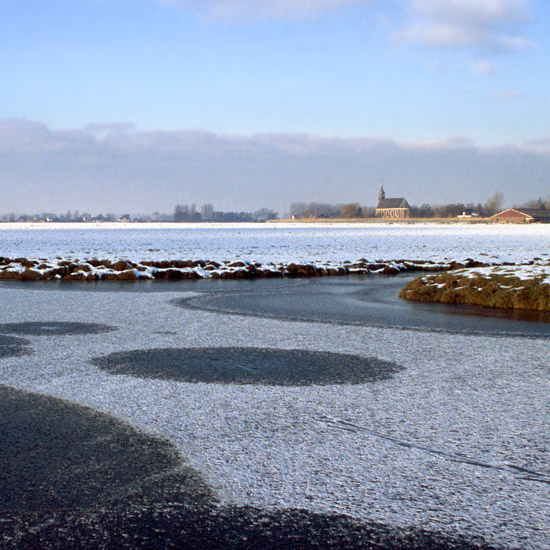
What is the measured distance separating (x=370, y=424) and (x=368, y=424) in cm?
2

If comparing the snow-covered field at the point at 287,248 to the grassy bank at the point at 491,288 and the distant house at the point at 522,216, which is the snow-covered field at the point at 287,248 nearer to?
the grassy bank at the point at 491,288

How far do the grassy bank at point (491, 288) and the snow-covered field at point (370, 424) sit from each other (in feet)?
16.0

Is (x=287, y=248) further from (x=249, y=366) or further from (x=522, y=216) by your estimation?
(x=522, y=216)

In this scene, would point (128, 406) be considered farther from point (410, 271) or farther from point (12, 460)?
point (410, 271)

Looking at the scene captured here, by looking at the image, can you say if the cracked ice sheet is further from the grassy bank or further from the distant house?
the distant house

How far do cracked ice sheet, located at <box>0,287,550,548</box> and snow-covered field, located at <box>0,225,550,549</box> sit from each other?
0.01 metres

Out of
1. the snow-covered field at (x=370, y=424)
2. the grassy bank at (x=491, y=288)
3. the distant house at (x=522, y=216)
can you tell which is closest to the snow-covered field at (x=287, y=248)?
the grassy bank at (x=491, y=288)

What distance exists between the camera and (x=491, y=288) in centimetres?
1600

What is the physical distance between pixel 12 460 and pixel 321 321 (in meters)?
8.10

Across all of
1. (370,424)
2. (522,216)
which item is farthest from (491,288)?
(522,216)

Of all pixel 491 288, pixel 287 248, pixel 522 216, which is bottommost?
pixel 491 288

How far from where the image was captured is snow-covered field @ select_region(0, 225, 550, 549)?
4.34 meters

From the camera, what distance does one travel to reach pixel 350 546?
12.3 feet

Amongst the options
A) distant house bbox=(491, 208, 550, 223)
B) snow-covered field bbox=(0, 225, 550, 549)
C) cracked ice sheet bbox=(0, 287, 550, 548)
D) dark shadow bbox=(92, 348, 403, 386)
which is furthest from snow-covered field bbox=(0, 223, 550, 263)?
distant house bbox=(491, 208, 550, 223)
